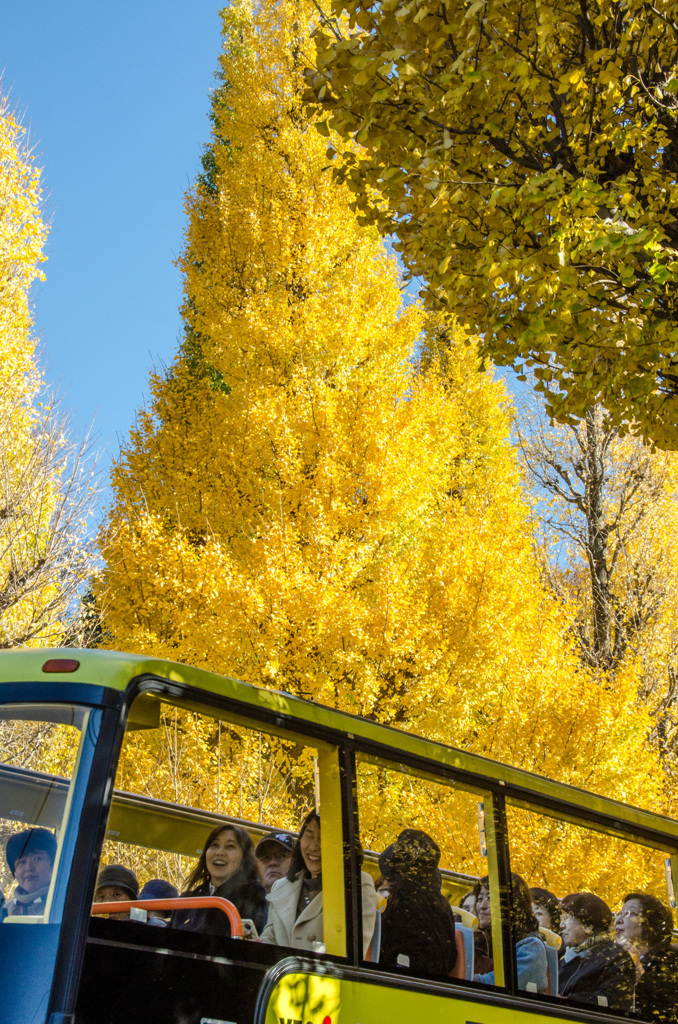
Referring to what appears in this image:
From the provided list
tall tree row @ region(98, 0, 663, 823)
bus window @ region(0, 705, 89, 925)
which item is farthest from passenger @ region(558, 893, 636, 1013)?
tall tree row @ region(98, 0, 663, 823)

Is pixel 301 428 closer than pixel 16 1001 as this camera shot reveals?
No

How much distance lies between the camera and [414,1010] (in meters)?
3.83

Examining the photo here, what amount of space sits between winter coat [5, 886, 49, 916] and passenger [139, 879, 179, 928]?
412 mm

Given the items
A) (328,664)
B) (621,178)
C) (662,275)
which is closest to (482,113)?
(621,178)

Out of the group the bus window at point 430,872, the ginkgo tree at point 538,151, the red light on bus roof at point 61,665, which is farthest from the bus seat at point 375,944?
the ginkgo tree at point 538,151

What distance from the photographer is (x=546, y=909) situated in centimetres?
502

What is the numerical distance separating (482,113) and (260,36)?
13.8 metres

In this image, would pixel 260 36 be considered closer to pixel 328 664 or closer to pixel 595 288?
pixel 328 664

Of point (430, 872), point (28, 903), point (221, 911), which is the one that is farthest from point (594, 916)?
point (28, 903)

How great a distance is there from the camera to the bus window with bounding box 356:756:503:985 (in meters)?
4.05

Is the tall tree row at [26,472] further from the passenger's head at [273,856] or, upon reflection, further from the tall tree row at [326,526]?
the passenger's head at [273,856]

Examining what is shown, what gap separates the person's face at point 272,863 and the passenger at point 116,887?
574 mm

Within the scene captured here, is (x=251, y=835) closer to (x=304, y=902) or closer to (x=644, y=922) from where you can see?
(x=304, y=902)

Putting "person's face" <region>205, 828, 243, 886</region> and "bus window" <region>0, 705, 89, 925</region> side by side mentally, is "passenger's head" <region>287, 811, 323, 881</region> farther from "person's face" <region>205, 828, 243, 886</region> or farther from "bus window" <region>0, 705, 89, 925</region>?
"bus window" <region>0, 705, 89, 925</region>
